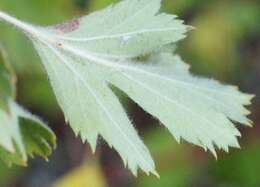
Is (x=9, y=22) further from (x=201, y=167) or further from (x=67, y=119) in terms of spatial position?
(x=201, y=167)

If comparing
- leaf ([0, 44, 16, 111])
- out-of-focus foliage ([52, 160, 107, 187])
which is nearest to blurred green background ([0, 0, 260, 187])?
out-of-focus foliage ([52, 160, 107, 187])

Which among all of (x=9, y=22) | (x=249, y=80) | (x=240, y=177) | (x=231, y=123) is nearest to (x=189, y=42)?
(x=249, y=80)

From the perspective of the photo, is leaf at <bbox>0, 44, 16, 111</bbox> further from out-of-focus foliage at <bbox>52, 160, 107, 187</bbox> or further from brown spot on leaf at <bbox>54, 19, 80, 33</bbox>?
out-of-focus foliage at <bbox>52, 160, 107, 187</bbox>

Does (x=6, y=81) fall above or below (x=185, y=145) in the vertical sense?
above

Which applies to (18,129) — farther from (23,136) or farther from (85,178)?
(85,178)

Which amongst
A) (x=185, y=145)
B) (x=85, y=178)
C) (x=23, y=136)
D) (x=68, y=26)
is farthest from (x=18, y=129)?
(x=185, y=145)
